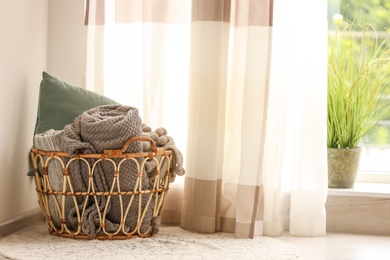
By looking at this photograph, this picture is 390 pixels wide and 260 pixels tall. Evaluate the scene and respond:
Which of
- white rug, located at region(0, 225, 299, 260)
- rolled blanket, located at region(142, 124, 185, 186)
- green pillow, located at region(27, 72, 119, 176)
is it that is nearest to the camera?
white rug, located at region(0, 225, 299, 260)

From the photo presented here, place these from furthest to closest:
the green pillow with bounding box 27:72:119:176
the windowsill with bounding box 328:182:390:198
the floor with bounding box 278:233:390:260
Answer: the windowsill with bounding box 328:182:390:198 < the green pillow with bounding box 27:72:119:176 < the floor with bounding box 278:233:390:260

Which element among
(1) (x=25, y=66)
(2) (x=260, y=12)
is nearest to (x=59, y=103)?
(1) (x=25, y=66)

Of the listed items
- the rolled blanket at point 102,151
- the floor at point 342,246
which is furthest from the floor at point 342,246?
the rolled blanket at point 102,151

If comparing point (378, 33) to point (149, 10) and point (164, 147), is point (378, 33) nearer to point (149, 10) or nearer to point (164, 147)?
point (149, 10)

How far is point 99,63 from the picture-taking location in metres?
2.73

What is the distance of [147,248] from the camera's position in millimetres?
2197

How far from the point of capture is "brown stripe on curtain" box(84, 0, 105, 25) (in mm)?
2729

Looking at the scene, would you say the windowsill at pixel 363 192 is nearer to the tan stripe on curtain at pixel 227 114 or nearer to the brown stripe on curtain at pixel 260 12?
the tan stripe on curtain at pixel 227 114

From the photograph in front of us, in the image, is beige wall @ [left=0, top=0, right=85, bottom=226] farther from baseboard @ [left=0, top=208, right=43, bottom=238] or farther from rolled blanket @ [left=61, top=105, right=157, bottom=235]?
rolled blanket @ [left=61, top=105, right=157, bottom=235]

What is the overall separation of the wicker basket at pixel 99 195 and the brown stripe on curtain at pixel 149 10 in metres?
0.59

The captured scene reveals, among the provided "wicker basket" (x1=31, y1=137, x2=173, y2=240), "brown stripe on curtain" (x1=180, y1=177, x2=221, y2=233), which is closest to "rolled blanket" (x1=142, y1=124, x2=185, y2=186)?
"wicker basket" (x1=31, y1=137, x2=173, y2=240)

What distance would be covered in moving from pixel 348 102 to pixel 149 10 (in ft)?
2.62

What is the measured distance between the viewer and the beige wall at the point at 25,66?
243cm

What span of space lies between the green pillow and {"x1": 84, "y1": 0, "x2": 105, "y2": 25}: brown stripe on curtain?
1.00 ft
